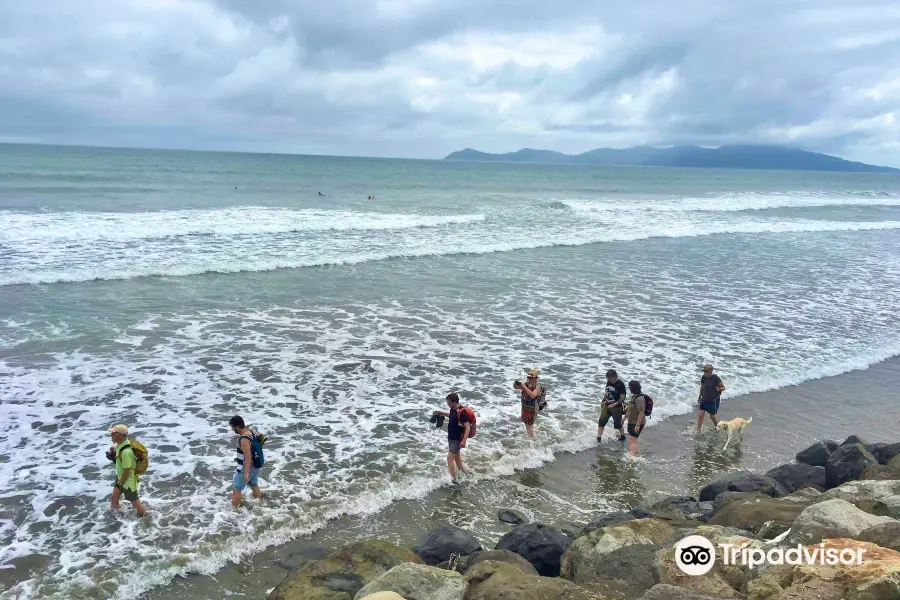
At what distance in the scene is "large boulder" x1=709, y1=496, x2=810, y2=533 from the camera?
22.9ft

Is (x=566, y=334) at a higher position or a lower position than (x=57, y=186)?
lower

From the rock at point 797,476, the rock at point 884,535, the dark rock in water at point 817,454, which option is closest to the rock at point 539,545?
the rock at point 884,535

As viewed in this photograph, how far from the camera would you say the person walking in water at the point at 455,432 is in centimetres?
946

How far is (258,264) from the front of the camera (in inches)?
965

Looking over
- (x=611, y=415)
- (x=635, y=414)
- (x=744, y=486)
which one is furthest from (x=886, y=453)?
(x=611, y=415)

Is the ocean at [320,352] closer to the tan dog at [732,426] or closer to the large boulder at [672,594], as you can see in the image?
the tan dog at [732,426]

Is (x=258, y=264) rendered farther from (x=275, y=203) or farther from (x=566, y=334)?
(x=275, y=203)

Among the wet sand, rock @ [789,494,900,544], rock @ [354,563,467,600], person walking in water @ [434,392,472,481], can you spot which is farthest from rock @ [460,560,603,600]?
person walking in water @ [434,392,472,481]

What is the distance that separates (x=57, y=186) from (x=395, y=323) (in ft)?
160

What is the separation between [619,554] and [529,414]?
457cm

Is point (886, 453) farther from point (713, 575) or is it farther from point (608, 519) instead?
point (713, 575)

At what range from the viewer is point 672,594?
481 centimetres

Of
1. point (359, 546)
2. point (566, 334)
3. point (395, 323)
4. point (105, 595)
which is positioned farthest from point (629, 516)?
point (395, 323)

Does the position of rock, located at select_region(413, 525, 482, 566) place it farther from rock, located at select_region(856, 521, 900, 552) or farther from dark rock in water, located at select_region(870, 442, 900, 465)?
dark rock in water, located at select_region(870, 442, 900, 465)
